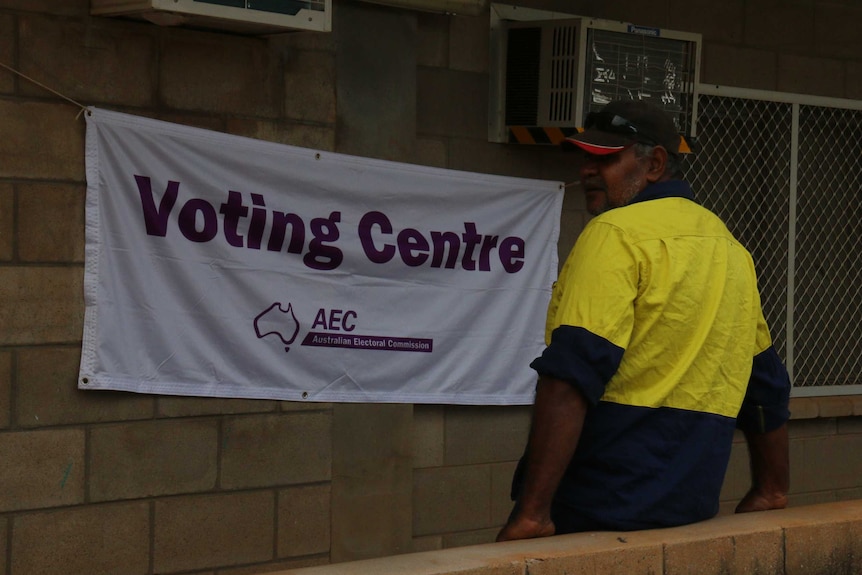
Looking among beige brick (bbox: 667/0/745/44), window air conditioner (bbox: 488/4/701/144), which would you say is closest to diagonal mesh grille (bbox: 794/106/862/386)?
beige brick (bbox: 667/0/745/44)

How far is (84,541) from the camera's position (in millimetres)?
4969

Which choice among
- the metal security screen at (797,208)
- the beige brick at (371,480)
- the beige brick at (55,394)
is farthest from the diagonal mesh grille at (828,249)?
the beige brick at (55,394)

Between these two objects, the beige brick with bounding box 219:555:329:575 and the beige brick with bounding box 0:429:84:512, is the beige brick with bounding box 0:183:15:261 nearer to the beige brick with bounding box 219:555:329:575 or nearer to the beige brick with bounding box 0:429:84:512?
the beige brick with bounding box 0:429:84:512

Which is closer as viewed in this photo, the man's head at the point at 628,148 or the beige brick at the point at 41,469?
the man's head at the point at 628,148

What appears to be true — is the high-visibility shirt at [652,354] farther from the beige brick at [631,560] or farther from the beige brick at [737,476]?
the beige brick at [737,476]

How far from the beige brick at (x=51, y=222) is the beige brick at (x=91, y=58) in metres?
0.35

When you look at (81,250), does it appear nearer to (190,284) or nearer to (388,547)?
(190,284)

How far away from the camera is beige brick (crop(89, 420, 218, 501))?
5.01 m

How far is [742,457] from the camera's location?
724 centimetres

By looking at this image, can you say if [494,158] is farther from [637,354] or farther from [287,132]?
[637,354]

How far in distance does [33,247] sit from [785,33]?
4500mm

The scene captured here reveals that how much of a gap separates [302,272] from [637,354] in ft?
8.13

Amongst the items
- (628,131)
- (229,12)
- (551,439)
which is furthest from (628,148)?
(229,12)

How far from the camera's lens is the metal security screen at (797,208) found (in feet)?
23.7
